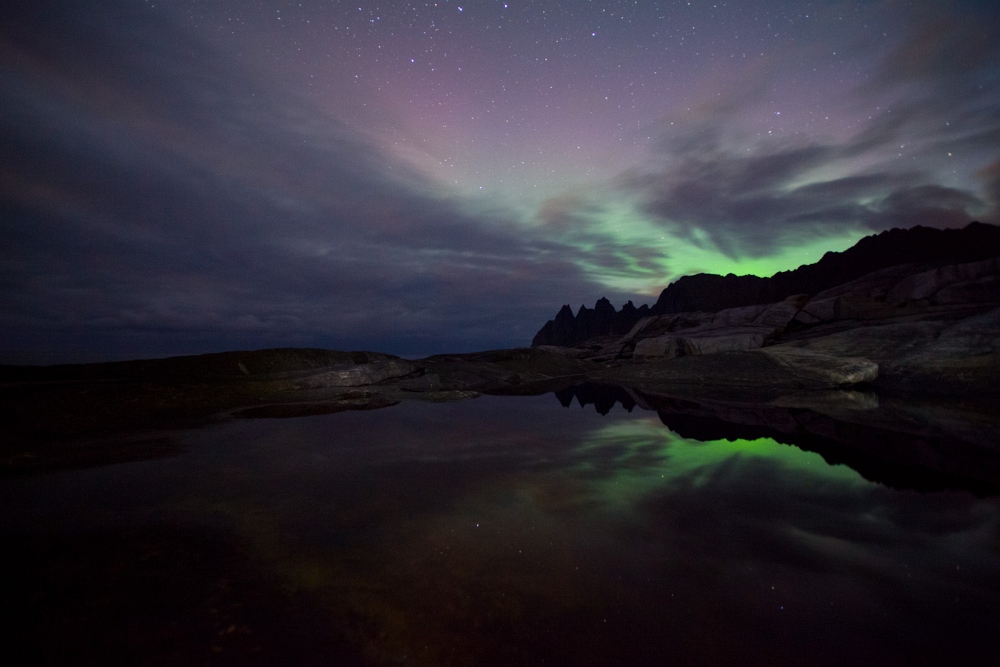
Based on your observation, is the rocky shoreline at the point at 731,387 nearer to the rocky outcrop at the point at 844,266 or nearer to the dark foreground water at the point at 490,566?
the dark foreground water at the point at 490,566

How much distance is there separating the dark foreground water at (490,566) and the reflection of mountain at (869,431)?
0.64 metres

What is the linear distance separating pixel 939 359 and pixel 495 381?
1357 centimetres

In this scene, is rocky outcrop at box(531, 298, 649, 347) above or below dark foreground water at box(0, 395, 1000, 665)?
above

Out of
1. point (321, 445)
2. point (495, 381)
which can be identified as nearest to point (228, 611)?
→ point (321, 445)

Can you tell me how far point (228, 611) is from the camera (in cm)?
204

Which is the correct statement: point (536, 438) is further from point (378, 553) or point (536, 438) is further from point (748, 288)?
point (748, 288)

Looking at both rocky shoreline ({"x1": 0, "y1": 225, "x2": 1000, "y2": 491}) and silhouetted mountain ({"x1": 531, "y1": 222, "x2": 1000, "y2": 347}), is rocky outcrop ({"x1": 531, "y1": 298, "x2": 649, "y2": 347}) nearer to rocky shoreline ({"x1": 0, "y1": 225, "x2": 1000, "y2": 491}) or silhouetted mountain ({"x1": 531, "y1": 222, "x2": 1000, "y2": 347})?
silhouetted mountain ({"x1": 531, "y1": 222, "x2": 1000, "y2": 347})

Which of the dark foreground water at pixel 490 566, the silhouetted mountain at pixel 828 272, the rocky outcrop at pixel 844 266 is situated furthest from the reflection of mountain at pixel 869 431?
the rocky outcrop at pixel 844 266

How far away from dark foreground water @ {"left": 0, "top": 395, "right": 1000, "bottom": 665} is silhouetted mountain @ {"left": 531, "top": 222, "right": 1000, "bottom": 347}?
83.6 feet

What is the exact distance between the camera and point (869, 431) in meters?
6.12

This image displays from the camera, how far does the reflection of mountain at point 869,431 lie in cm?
422

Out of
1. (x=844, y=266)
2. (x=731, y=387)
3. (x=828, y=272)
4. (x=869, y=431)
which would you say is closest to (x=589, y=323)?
(x=828, y=272)

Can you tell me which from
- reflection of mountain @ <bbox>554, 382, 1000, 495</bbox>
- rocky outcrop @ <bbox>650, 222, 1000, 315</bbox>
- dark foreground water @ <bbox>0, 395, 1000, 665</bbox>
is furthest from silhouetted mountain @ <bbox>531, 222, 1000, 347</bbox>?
dark foreground water @ <bbox>0, 395, 1000, 665</bbox>

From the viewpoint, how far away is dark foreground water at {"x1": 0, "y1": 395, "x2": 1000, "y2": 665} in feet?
5.96
